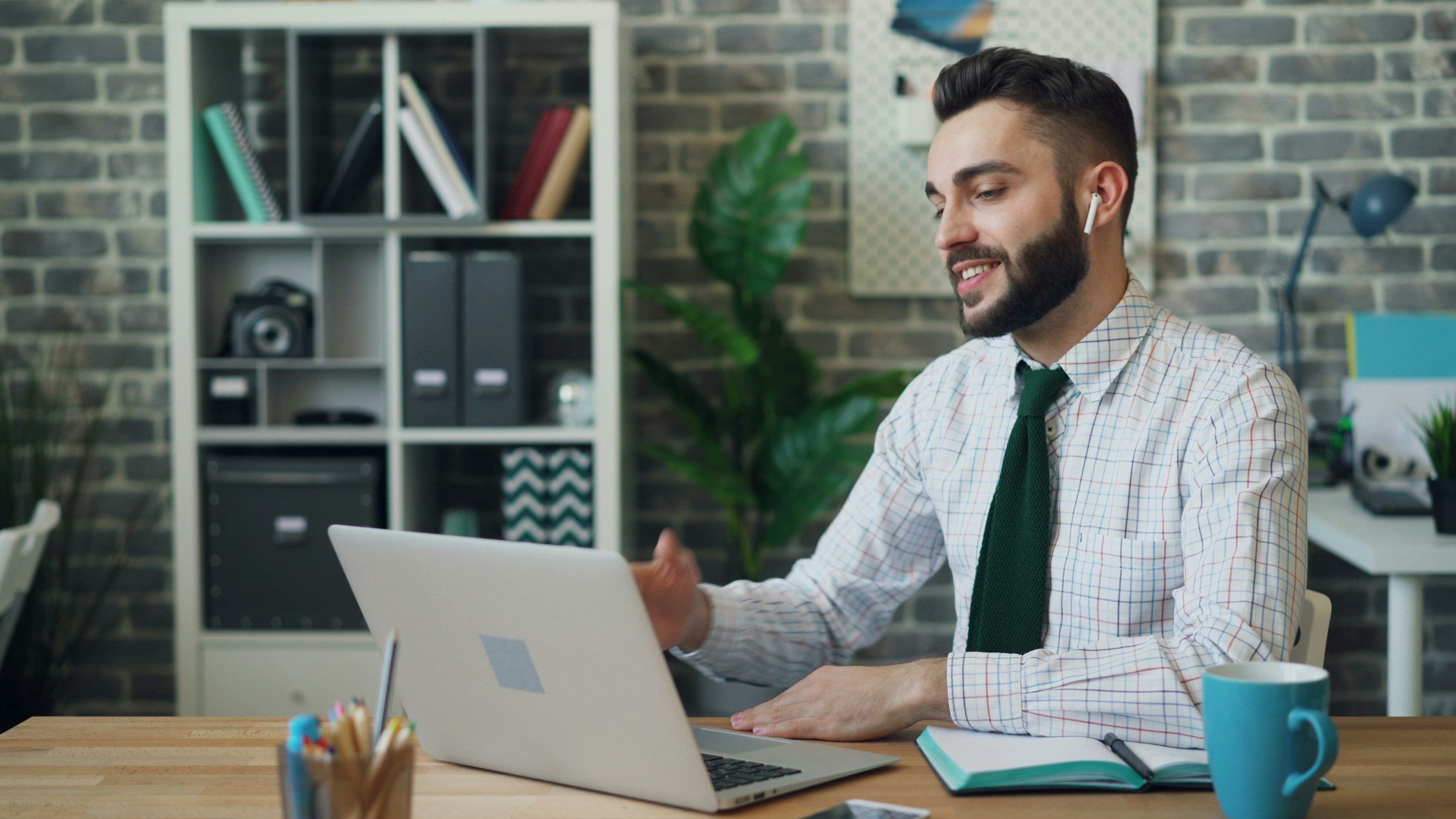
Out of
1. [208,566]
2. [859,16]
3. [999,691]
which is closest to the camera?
[999,691]

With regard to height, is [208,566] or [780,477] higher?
[780,477]

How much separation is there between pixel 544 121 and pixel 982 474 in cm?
157

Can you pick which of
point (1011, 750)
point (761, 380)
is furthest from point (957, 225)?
point (761, 380)

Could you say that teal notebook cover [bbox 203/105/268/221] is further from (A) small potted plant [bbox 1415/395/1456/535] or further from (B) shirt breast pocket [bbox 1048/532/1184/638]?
(A) small potted plant [bbox 1415/395/1456/535]

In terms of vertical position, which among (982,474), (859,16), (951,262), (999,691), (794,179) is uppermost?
(859,16)

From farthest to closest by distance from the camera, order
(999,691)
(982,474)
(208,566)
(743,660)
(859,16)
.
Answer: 1. (859,16)
2. (208,566)
3. (982,474)
4. (743,660)
5. (999,691)

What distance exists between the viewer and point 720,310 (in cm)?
306

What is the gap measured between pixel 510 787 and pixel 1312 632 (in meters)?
0.89

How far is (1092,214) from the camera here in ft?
5.03

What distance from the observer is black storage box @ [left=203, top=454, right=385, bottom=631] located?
2662 millimetres

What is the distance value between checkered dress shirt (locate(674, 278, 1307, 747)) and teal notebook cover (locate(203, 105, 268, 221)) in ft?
5.61

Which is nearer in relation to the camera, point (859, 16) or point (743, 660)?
point (743, 660)

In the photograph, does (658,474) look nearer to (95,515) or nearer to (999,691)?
(95,515)

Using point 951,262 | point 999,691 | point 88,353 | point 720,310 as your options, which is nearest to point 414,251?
point 720,310
